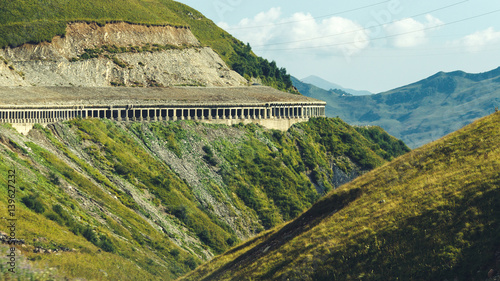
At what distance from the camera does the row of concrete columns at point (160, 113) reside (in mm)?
119812

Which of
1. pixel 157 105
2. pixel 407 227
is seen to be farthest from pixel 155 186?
pixel 407 227

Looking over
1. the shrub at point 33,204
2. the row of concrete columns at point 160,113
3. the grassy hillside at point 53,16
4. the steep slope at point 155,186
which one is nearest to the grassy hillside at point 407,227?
the steep slope at point 155,186

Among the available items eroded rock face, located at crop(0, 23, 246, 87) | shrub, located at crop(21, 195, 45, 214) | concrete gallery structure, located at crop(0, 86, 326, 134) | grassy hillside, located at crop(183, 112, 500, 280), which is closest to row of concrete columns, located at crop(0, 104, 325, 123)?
concrete gallery structure, located at crop(0, 86, 326, 134)

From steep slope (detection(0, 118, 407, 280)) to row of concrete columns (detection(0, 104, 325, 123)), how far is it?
11.0ft

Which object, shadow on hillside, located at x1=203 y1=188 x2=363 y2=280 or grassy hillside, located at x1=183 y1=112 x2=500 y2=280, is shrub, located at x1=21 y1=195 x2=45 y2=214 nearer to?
grassy hillside, located at x1=183 y1=112 x2=500 y2=280

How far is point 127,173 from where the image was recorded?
382 feet

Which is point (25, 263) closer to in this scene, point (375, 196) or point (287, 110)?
Answer: point (375, 196)

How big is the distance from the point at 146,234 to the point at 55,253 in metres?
29.9

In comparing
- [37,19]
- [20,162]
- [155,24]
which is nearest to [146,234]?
[20,162]

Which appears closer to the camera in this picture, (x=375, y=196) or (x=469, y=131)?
(x=375, y=196)

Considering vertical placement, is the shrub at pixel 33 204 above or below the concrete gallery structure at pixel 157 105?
below

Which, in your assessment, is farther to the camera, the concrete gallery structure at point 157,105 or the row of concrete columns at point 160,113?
the concrete gallery structure at point 157,105

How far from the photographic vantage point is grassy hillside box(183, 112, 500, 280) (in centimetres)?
3672

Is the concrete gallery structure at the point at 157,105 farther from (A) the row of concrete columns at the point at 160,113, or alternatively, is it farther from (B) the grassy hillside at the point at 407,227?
(B) the grassy hillside at the point at 407,227
